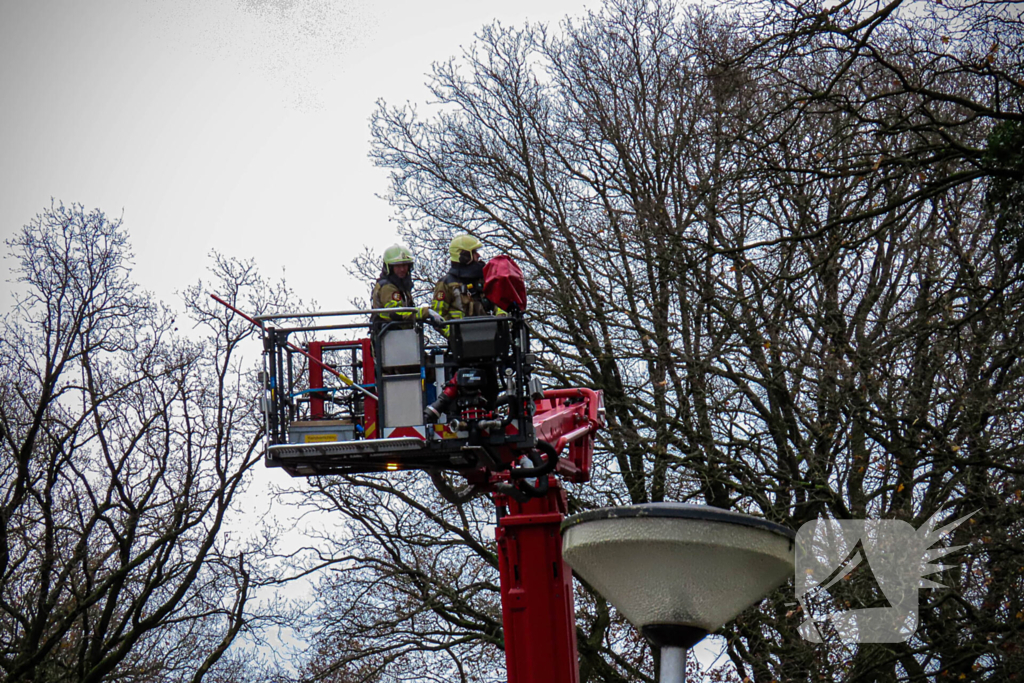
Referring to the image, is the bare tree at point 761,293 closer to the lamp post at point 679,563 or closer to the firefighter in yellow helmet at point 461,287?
the firefighter in yellow helmet at point 461,287

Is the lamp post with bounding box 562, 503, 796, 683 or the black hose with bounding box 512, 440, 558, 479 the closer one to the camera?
the lamp post with bounding box 562, 503, 796, 683

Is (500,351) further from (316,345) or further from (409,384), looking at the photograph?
(316,345)

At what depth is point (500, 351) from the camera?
8555 millimetres

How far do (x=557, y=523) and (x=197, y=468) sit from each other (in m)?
12.1

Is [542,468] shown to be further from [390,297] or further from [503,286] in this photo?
[390,297]

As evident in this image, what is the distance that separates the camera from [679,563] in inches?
149

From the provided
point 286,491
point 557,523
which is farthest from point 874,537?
point 286,491

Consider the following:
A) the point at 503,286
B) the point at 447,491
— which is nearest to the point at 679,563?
the point at 503,286

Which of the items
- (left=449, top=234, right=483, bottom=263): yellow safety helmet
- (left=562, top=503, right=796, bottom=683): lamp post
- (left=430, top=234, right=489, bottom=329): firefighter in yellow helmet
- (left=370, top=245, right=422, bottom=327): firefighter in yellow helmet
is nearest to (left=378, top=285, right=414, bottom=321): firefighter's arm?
(left=370, top=245, right=422, bottom=327): firefighter in yellow helmet

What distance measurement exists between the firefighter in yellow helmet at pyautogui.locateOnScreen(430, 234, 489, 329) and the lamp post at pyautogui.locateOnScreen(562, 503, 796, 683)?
5338mm

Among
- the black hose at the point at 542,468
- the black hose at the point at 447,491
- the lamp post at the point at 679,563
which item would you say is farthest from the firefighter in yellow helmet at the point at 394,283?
the lamp post at the point at 679,563

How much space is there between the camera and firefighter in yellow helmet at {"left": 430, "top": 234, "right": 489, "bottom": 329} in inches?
362

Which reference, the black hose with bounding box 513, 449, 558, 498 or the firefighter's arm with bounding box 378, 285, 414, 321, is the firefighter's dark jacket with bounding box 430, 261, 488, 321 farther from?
the black hose with bounding box 513, 449, 558, 498

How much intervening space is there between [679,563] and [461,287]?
5669 mm
